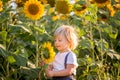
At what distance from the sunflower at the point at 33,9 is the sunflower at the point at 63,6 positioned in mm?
364

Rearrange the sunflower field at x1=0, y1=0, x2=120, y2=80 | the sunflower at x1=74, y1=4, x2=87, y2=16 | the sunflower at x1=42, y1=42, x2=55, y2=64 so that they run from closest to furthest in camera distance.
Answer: the sunflower at x1=42, y1=42, x2=55, y2=64 → the sunflower field at x1=0, y1=0, x2=120, y2=80 → the sunflower at x1=74, y1=4, x2=87, y2=16

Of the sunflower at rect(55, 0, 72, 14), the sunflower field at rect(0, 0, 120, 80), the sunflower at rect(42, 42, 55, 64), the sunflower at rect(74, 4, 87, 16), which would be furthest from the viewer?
the sunflower at rect(74, 4, 87, 16)

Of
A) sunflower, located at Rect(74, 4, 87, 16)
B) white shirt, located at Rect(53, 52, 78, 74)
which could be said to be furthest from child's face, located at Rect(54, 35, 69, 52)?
sunflower, located at Rect(74, 4, 87, 16)

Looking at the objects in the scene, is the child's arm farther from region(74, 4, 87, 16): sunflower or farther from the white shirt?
region(74, 4, 87, 16): sunflower

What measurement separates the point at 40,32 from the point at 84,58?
0.57 m

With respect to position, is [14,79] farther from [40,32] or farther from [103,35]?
[103,35]

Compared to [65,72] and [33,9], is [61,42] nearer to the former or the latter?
[65,72]

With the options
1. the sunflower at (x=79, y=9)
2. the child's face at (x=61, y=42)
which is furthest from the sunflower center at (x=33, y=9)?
the sunflower at (x=79, y=9)

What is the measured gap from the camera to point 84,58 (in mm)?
3771

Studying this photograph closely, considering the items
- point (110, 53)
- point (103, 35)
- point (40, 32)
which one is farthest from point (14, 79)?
point (103, 35)

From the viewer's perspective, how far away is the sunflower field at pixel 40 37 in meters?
3.33

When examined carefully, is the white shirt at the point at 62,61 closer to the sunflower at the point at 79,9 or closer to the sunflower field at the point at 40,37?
the sunflower field at the point at 40,37

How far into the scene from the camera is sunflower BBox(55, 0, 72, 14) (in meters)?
3.74

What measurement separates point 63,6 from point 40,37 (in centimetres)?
45
